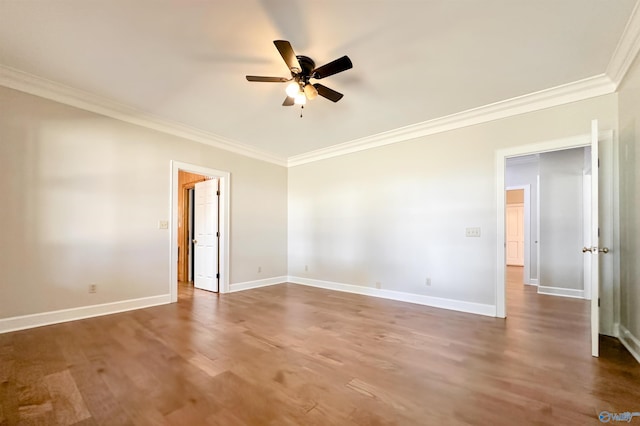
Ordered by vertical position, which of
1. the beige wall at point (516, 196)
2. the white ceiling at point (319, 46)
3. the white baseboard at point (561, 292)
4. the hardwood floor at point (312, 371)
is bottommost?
the white baseboard at point (561, 292)

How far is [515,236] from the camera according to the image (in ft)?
29.0

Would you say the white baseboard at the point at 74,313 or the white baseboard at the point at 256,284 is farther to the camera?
the white baseboard at the point at 256,284

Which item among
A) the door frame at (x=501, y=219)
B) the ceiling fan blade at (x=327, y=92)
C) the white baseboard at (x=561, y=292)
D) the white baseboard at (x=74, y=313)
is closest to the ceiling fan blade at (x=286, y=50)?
the ceiling fan blade at (x=327, y=92)

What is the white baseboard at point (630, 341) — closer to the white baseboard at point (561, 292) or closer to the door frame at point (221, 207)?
the white baseboard at point (561, 292)

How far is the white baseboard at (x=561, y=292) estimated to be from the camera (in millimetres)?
4715

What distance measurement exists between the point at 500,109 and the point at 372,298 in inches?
133

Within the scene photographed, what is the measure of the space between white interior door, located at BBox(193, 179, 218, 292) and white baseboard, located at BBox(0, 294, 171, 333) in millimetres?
1029

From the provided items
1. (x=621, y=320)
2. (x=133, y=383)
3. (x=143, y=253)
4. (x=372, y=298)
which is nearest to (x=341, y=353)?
(x=133, y=383)

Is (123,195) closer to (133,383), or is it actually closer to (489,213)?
(133,383)

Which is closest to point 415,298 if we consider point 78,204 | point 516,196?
point 78,204

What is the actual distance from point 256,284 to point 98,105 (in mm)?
3830

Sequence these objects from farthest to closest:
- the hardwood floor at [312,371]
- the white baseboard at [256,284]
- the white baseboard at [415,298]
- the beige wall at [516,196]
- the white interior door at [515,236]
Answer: the beige wall at [516,196]
the white interior door at [515,236]
the white baseboard at [256,284]
the white baseboard at [415,298]
the hardwood floor at [312,371]

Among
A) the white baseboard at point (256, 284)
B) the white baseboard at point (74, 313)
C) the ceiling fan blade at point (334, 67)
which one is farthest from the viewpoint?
the white baseboard at point (256, 284)

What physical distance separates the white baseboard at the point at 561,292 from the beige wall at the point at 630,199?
2.39 meters
